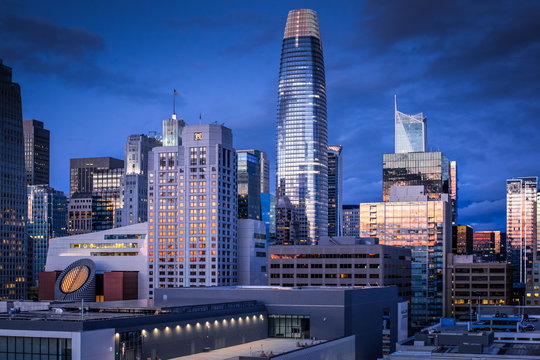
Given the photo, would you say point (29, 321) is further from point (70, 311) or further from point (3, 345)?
point (70, 311)

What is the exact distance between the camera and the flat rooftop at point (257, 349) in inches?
4444

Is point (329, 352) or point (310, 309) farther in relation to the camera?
point (310, 309)

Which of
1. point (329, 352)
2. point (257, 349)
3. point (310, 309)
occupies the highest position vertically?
point (310, 309)

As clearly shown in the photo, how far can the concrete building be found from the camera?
13725cm

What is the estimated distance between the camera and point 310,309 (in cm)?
13825

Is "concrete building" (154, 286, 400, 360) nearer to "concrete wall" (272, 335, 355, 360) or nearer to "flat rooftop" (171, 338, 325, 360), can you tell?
"concrete wall" (272, 335, 355, 360)

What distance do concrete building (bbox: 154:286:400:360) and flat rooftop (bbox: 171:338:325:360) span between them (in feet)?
17.0

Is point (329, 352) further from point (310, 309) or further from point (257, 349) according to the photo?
point (257, 349)

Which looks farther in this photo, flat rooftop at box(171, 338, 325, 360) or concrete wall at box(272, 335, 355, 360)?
concrete wall at box(272, 335, 355, 360)

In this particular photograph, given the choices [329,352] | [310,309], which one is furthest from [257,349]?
[310,309]

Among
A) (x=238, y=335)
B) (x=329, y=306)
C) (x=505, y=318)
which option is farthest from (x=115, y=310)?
(x=505, y=318)

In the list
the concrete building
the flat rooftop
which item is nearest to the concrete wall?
the flat rooftop

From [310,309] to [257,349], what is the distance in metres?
18.5

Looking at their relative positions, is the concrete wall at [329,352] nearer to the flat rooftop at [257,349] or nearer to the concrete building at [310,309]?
the flat rooftop at [257,349]
